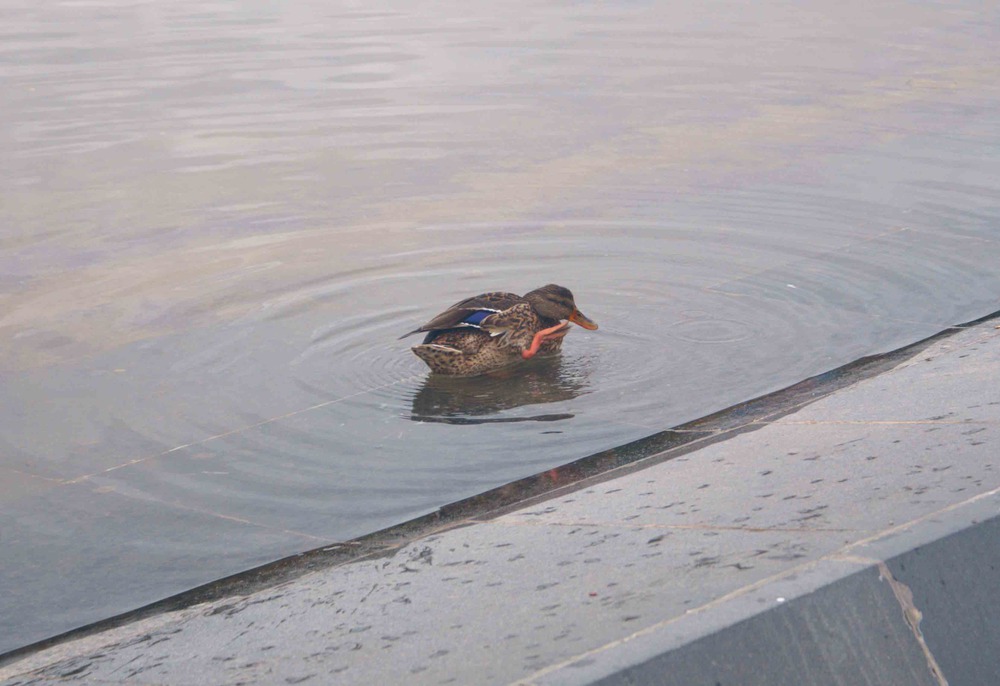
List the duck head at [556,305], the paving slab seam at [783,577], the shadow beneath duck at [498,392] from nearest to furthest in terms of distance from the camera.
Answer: the paving slab seam at [783,577] < the shadow beneath duck at [498,392] < the duck head at [556,305]

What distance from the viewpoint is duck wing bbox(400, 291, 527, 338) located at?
6875mm

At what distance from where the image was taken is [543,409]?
6.45m

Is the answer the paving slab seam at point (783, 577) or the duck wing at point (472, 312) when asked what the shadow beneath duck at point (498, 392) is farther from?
the paving slab seam at point (783, 577)

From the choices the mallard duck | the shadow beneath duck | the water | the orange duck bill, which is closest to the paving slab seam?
the water

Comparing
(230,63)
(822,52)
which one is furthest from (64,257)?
(822,52)

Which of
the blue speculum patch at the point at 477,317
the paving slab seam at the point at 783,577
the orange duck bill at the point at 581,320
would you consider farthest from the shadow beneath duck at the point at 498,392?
the paving slab seam at the point at 783,577

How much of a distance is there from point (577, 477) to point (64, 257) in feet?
16.2

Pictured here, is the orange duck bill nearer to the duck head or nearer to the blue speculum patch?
the duck head

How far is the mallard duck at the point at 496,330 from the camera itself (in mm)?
6875

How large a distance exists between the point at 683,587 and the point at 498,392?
3.60 meters

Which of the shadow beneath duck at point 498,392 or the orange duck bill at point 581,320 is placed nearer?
the shadow beneath duck at point 498,392

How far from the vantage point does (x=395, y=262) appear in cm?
878

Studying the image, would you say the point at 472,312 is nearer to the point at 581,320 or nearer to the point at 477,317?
the point at 477,317

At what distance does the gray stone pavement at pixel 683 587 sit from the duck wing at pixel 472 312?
7.01 ft
